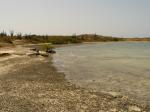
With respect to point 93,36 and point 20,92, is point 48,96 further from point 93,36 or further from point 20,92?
point 93,36

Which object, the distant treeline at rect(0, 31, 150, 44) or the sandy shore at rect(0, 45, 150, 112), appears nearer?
the sandy shore at rect(0, 45, 150, 112)

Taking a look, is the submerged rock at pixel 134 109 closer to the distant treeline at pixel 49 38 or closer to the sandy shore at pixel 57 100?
the sandy shore at pixel 57 100

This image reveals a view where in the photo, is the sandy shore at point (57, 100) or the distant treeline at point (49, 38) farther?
the distant treeline at point (49, 38)

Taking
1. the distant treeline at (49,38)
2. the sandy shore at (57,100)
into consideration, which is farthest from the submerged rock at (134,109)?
the distant treeline at (49,38)

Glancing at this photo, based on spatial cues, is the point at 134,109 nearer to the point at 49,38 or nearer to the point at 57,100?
the point at 57,100

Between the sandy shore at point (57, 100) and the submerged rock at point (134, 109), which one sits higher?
the sandy shore at point (57, 100)

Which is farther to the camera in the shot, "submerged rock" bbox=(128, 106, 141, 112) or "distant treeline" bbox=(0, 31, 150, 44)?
"distant treeline" bbox=(0, 31, 150, 44)

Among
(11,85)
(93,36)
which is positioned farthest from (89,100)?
(93,36)

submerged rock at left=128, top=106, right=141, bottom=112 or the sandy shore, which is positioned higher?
the sandy shore

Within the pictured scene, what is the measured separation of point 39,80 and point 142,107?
1067cm

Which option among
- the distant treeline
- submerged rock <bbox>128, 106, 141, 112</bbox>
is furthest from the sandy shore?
the distant treeline

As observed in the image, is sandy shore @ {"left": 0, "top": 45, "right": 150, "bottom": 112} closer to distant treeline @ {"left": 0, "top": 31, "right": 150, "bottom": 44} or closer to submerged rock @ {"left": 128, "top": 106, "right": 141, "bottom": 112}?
submerged rock @ {"left": 128, "top": 106, "right": 141, "bottom": 112}

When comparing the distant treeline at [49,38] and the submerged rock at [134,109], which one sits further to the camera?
the distant treeline at [49,38]

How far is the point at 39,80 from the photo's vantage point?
2280cm
